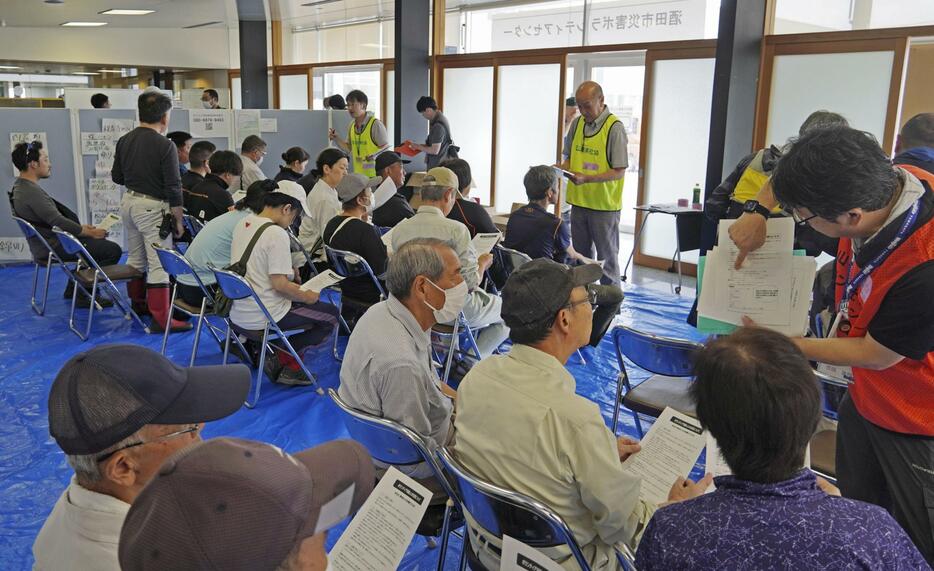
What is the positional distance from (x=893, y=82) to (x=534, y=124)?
3945 millimetres

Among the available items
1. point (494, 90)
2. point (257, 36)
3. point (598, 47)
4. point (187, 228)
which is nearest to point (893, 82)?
point (598, 47)

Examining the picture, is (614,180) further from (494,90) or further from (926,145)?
(494,90)

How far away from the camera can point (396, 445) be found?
206 cm

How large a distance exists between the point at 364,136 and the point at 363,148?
14cm

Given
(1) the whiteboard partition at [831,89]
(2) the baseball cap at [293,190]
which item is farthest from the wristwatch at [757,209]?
(1) the whiteboard partition at [831,89]

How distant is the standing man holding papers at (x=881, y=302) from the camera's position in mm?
1651

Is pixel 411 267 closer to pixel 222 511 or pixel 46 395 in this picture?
pixel 222 511

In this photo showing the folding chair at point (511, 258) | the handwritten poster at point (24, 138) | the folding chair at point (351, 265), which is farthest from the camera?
the handwritten poster at point (24, 138)

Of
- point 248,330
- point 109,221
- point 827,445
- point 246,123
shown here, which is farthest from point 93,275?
point 827,445

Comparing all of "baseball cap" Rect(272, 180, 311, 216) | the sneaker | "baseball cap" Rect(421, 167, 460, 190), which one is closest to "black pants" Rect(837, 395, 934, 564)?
"baseball cap" Rect(421, 167, 460, 190)

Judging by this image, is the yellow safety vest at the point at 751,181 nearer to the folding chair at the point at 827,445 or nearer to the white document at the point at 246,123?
the folding chair at the point at 827,445

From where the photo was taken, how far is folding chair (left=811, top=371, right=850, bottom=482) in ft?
7.37

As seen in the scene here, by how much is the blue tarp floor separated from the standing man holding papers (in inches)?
54.7

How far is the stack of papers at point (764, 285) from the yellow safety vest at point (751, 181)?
5.64 feet
